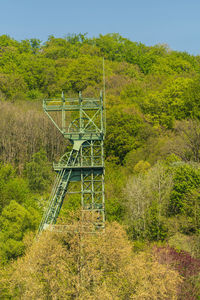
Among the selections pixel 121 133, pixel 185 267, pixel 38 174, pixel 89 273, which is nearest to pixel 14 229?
pixel 185 267

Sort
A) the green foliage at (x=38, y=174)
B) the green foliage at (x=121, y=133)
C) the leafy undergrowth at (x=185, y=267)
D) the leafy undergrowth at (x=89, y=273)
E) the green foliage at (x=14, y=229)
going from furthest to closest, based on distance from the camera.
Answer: the green foliage at (x=121, y=133)
the green foliage at (x=38, y=174)
the green foliage at (x=14, y=229)
the leafy undergrowth at (x=185, y=267)
the leafy undergrowth at (x=89, y=273)

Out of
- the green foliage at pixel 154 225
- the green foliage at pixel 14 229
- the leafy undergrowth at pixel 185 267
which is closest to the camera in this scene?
the leafy undergrowth at pixel 185 267

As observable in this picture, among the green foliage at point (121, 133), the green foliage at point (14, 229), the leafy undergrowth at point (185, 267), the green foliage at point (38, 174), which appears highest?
the green foliage at point (121, 133)

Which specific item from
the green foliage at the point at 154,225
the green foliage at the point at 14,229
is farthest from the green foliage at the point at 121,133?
the green foliage at the point at 14,229

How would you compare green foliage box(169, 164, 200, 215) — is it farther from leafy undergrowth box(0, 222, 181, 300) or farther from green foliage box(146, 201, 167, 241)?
leafy undergrowth box(0, 222, 181, 300)

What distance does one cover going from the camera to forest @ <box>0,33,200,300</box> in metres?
20.8

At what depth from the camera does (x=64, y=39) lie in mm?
105750

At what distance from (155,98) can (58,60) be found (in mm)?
28986

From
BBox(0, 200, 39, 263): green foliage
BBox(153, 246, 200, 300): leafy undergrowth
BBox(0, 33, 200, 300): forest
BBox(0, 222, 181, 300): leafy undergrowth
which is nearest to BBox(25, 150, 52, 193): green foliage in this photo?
BBox(0, 33, 200, 300): forest

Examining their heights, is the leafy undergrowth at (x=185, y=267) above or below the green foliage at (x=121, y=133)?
below

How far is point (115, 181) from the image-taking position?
149 feet

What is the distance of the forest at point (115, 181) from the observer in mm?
20828

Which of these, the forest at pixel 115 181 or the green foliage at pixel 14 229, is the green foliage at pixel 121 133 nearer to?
the forest at pixel 115 181

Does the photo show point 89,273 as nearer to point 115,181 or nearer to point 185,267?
point 185,267
